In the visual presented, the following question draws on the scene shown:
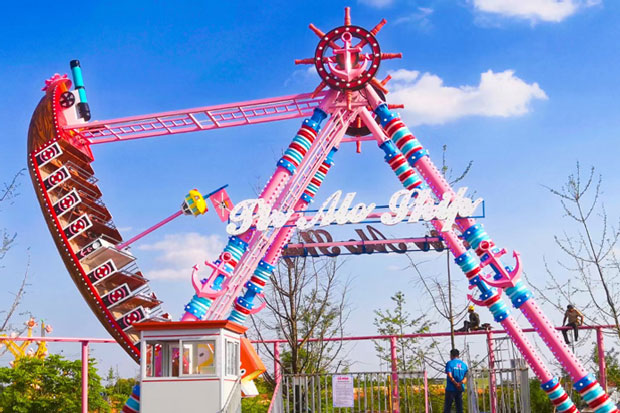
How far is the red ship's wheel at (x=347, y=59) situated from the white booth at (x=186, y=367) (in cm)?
750

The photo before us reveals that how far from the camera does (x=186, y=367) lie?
13.6m

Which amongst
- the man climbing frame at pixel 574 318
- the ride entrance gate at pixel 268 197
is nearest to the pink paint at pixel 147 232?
the ride entrance gate at pixel 268 197

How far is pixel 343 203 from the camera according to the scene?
17.2 m

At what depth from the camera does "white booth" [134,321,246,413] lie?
43.6 feet

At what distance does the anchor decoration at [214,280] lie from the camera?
53.5 feet

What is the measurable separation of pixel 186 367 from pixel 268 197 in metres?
5.28

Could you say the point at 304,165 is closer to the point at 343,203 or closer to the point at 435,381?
the point at 343,203

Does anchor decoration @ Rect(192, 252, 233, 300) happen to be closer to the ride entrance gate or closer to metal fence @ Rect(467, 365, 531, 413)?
the ride entrance gate

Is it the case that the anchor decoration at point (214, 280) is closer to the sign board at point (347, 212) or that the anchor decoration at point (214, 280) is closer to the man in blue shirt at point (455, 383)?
the sign board at point (347, 212)

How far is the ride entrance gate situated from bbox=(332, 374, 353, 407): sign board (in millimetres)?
2920

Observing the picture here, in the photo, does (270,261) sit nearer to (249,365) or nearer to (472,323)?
(249,365)

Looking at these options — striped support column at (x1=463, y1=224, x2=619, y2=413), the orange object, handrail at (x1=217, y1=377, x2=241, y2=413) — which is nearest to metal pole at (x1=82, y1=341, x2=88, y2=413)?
the orange object

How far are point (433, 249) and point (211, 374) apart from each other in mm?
8850

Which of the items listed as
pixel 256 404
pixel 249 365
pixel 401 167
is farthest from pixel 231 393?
pixel 256 404
